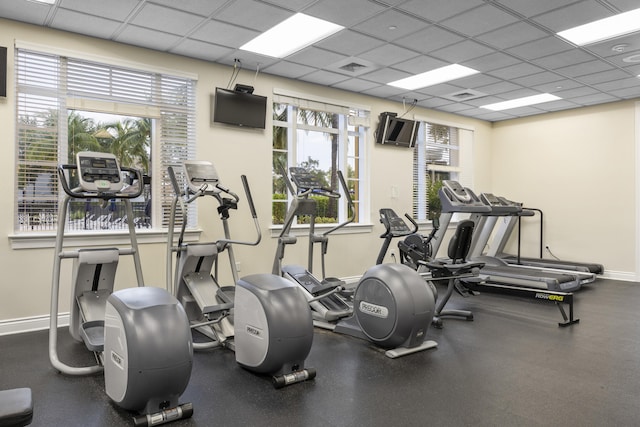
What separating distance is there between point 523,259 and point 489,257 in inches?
32.9

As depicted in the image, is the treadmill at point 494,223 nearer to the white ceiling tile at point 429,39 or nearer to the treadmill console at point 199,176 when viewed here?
the white ceiling tile at point 429,39

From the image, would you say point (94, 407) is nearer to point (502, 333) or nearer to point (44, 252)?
point (44, 252)

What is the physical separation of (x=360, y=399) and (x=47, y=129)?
3877 millimetres

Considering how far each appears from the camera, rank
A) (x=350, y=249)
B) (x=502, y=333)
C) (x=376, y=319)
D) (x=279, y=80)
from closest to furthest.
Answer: (x=376, y=319) → (x=502, y=333) → (x=279, y=80) → (x=350, y=249)

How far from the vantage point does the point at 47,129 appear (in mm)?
4375

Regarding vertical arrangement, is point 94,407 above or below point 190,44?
below

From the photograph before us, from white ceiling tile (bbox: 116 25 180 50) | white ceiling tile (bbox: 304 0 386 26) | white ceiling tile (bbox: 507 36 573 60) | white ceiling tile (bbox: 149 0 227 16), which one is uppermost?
white ceiling tile (bbox: 304 0 386 26)

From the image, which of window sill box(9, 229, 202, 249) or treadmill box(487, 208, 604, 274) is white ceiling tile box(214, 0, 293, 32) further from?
treadmill box(487, 208, 604, 274)

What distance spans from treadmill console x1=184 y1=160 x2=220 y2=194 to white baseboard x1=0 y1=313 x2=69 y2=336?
1972mm

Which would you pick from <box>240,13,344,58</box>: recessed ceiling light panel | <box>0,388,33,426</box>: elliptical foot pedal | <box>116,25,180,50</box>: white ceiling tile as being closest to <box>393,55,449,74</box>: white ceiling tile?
<box>240,13,344,58</box>: recessed ceiling light panel

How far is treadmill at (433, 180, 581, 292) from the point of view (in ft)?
16.0

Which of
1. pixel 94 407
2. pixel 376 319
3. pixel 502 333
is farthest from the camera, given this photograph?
pixel 502 333

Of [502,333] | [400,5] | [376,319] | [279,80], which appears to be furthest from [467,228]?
[279,80]

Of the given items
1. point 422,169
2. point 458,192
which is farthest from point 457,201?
point 422,169
